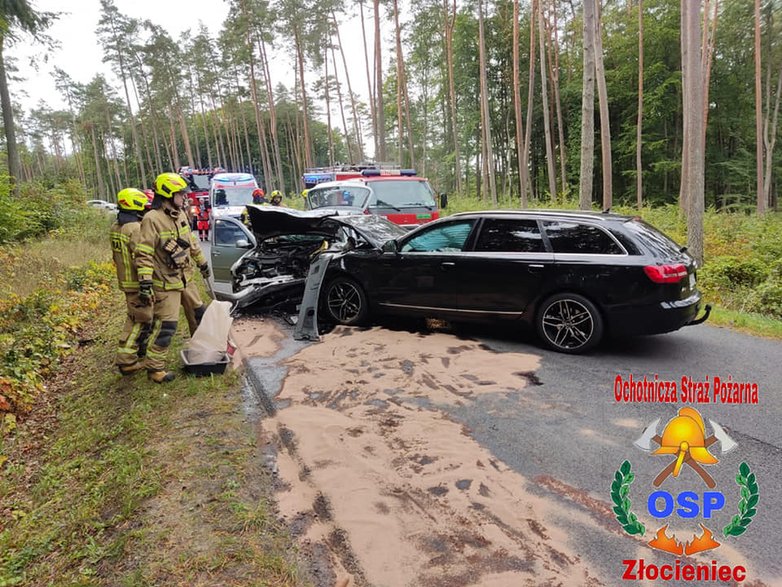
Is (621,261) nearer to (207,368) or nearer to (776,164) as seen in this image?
(207,368)

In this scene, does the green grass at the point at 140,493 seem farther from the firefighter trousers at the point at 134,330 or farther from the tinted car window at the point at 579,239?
the tinted car window at the point at 579,239

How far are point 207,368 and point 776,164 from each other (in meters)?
36.4

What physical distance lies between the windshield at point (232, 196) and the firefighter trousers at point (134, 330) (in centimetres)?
1307

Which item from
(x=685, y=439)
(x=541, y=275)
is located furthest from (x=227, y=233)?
(x=685, y=439)

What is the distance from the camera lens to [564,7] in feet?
91.7

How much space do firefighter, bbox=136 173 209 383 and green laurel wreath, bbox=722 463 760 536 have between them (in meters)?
5.15

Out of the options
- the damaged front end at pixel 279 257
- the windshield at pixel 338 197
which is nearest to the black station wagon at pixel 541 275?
the damaged front end at pixel 279 257

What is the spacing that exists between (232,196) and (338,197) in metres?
7.57

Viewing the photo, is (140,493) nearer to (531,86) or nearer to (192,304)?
(192,304)

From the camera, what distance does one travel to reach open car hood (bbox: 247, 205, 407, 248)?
7.36 metres

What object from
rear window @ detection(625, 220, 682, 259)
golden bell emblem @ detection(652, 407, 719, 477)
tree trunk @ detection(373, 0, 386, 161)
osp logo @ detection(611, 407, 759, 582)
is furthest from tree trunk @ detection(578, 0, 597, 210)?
tree trunk @ detection(373, 0, 386, 161)

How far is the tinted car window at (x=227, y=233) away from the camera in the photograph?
30.8 ft

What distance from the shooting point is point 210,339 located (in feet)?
18.2

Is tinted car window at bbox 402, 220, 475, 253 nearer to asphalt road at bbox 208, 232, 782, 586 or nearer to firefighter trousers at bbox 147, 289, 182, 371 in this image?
asphalt road at bbox 208, 232, 782, 586
